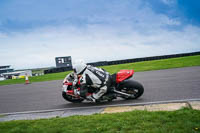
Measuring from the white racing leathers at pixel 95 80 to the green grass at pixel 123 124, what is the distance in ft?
5.56

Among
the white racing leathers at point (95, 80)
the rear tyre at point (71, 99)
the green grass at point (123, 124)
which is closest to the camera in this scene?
the green grass at point (123, 124)

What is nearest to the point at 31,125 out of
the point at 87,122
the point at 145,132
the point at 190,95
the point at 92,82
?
the point at 87,122

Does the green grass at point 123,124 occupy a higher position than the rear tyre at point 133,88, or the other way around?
the rear tyre at point 133,88

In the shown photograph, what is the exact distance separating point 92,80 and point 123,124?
99.6 inches

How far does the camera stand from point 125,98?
639cm

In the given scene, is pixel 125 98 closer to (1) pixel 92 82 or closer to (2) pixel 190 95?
(1) pixel 92 82

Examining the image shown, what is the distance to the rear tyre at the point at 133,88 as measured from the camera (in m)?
6.21

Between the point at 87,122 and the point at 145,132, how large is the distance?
1.37m

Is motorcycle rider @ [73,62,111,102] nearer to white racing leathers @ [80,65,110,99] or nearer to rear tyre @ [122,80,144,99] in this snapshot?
white racing leathers @ [80,65,110,99]

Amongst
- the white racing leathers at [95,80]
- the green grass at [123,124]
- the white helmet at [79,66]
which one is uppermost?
the white helmet at [79,66]

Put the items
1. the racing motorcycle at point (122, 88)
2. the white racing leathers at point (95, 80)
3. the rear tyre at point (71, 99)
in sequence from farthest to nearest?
the rear tyre at point (71, 99), the racing motorcycle at point (122, 88), the white racing leathers at point (95, 80)

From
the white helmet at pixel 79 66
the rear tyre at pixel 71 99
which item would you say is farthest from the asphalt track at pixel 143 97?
the white helmet at pixel 79 66

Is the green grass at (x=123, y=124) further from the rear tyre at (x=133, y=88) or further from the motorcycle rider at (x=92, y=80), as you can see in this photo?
the rear tyre at (x=133, y=88)

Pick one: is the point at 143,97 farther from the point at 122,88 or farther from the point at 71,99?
the point at 71,99
